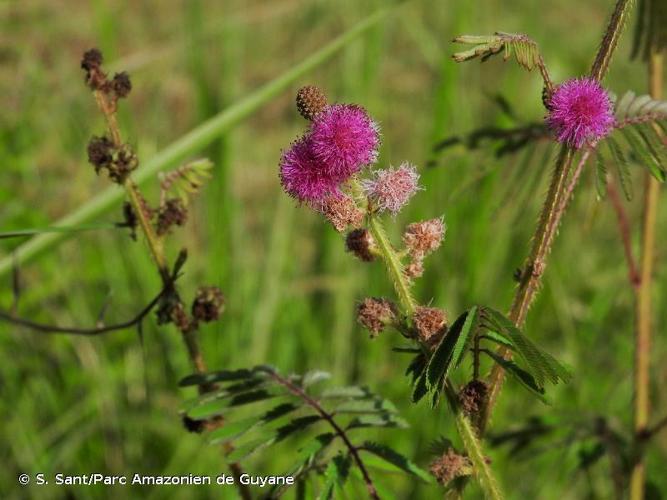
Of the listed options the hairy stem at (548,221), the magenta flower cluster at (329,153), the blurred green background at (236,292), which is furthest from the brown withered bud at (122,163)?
the blurred green background at (236,292)

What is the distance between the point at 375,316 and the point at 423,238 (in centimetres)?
9

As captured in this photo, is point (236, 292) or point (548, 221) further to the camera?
point (236, 292)

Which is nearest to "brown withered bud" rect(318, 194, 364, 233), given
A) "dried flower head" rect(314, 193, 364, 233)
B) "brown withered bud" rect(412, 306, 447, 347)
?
"dried flower head" rect(314, 193, 364, 233)

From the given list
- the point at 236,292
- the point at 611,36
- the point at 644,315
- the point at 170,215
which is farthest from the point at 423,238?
the point at 236,292

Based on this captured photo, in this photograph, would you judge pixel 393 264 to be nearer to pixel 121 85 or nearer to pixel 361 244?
pixel 361 244

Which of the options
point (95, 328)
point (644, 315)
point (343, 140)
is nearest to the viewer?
point (343, 140)

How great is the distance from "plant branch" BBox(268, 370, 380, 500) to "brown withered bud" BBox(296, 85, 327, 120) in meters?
0.39

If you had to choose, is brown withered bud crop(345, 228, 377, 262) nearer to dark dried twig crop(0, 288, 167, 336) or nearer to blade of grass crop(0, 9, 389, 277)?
dark dried twig crop(0, 288, 167, 336)

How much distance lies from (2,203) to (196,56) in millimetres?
806

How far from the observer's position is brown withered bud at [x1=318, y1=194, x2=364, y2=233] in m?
0.82

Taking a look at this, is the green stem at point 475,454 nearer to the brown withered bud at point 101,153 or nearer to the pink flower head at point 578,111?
the pink flower head at point 578,111

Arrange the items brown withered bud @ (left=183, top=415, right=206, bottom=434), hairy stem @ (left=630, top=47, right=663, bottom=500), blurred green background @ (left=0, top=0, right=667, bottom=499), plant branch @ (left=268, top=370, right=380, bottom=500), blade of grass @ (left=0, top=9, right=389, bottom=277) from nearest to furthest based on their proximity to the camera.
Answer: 1. plant branch @ (left=268, top=370, right=380, bottom=500)
2. brown withered bud @ (left=183, top=415, right=206, bottom=434)
3. hairy stem @ (left=630, top=47, right=663, bottom=500)
4. blade of grass @ (left=0, top=9, right=389, bottom=277)
5. blurred green background @ (left=0, top=0, right=667, bottom=499)

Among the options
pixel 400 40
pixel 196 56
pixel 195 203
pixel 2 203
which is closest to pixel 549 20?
pixel 400 40

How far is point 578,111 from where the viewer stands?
32.9 inches
